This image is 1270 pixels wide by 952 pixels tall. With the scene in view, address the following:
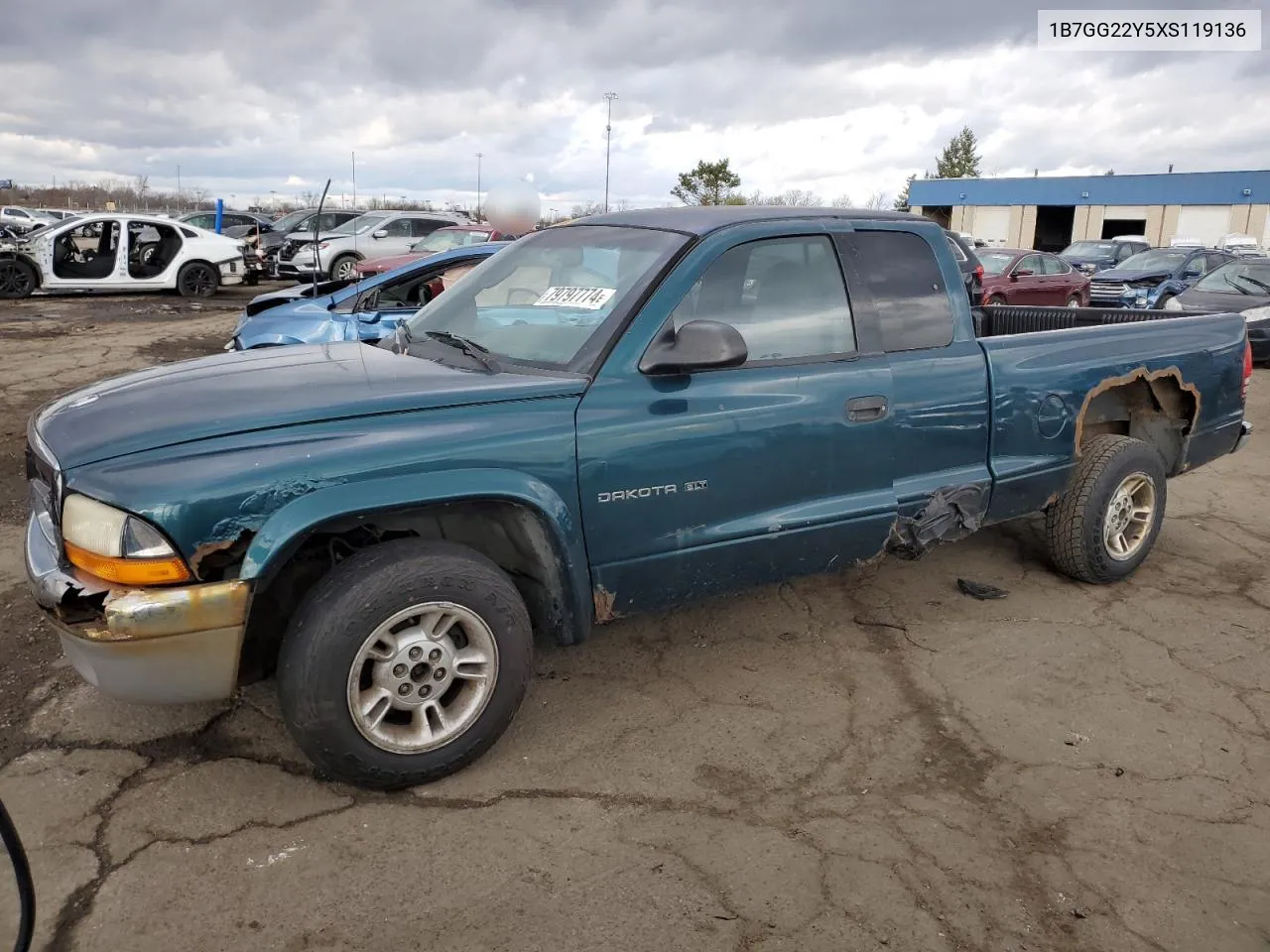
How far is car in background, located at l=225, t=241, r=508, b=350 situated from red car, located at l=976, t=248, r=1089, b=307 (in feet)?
35.3

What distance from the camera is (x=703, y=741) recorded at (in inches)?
132

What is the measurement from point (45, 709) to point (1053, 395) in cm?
428

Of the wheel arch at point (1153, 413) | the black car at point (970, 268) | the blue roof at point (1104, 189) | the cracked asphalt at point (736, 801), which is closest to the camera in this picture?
the cracked asphalt at point (736, 801)

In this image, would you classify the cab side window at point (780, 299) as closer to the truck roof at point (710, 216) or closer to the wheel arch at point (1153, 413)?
the truck roof at point (710, 216)

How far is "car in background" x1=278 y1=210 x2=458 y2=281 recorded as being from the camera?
2022cm

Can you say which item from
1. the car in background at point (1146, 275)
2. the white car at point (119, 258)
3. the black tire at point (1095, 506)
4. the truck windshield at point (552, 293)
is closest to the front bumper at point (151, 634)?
the truck windshield at point (552, 293)

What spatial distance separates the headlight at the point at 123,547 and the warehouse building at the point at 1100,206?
39.5 metres

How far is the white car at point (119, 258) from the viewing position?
1683 centimetres

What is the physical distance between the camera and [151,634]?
2.59 meters

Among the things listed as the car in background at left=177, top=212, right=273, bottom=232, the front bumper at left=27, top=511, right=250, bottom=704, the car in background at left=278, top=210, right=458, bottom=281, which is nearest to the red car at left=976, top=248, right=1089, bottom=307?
the car in background at left=278, top=210, right=458, bottom=281

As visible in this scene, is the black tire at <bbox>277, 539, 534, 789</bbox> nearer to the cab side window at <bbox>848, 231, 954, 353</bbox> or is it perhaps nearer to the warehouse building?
the cab side window at <bbox>848, 231, 954, 353</bbox>

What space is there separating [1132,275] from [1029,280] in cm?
A: 232

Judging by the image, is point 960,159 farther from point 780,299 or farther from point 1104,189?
point 780,299

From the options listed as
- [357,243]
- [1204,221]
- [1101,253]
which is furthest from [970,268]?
[1204,221]
